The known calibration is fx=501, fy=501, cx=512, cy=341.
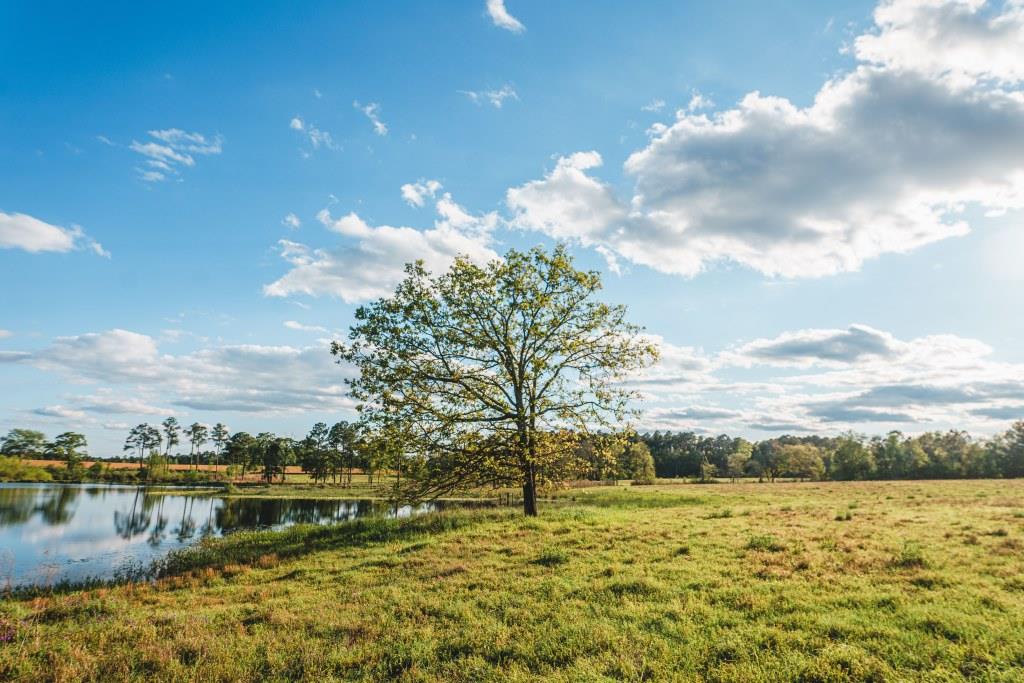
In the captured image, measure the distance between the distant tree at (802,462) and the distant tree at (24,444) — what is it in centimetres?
21581

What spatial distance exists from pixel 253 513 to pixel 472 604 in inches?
2145

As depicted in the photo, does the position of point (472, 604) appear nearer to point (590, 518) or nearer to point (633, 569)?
point (633, 569)

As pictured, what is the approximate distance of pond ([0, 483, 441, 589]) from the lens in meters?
25.3

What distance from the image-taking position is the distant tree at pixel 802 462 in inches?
4486

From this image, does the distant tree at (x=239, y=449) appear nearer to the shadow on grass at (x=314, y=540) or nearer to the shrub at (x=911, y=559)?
the shadow on grass at (x=314, y=540)

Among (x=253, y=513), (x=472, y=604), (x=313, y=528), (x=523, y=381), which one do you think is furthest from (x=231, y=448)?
(x=472, y=604)

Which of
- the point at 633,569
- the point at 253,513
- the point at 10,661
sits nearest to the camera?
the point at 10,661

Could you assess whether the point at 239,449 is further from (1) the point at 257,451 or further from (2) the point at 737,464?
(2) the point at 737,464

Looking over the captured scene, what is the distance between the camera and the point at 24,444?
15725cm

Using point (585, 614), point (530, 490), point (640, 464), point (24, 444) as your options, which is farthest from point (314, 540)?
point (24, 444)

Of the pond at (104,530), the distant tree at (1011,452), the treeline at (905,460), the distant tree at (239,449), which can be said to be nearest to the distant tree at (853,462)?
the treeline at (905,460)

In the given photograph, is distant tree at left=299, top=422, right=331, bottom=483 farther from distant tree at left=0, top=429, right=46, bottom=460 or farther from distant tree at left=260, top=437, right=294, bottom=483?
distant tree at left=0, top=429, right=46, bottom=460

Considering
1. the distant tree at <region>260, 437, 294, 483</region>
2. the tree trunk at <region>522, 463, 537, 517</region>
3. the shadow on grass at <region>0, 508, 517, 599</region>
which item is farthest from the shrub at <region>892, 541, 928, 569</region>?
the distant tree at <region>260, 437, 294, 483</region>

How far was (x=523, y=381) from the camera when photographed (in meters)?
24.3
